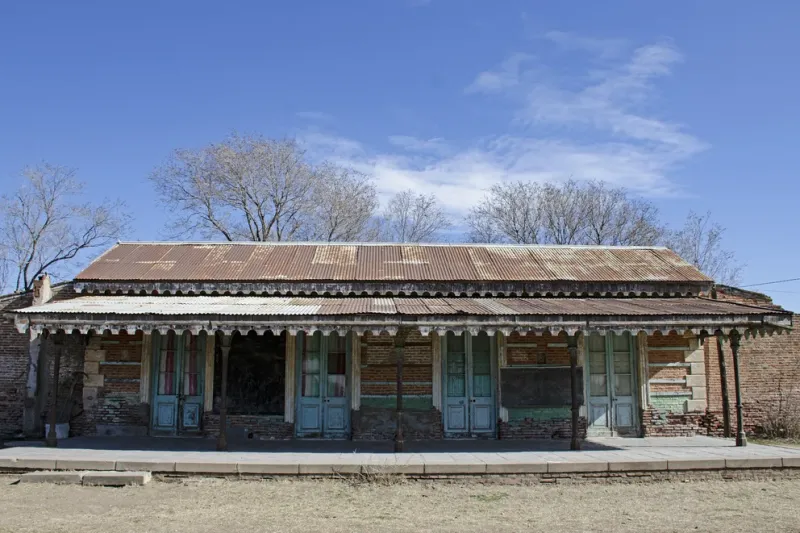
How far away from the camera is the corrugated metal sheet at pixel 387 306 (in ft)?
34.4

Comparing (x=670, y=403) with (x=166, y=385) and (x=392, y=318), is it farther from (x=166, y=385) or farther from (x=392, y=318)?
(x=166, y=385)

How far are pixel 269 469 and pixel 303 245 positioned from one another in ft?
23.3

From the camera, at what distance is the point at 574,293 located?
1310 cm

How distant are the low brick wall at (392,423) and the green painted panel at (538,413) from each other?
1491 mm

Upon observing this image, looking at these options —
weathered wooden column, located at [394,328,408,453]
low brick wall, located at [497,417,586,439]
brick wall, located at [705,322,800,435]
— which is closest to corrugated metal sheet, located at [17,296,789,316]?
weathered wooden column, located at [394,328,408,453]

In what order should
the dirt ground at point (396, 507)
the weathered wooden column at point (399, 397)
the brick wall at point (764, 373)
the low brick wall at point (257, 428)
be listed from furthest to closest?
the brick wall at point (764, 373) < the low brick wall at point (257, 428) < the weathered wooden column at point (399, 397) < the dirt ground at point (396, 507)

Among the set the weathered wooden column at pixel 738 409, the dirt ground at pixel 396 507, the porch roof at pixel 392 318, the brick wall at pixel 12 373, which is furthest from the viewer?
the brick wall at pixel 12 373

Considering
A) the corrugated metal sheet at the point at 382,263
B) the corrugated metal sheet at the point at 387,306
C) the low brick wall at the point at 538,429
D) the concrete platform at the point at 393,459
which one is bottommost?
the concrete platform at the point at 393,459

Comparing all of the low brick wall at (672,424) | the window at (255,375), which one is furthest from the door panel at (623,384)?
the window at (255,375)

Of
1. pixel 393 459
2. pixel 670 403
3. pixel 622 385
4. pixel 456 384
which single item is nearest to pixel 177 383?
pixel 393 459

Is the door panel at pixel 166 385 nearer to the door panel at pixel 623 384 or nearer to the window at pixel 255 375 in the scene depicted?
the window at pixel 255 375

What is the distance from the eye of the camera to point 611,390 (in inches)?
507

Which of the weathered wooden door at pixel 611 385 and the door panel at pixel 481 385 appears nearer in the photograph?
the door panel at pixel 481 385

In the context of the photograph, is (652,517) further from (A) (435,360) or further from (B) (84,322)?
(B) (84,322)
